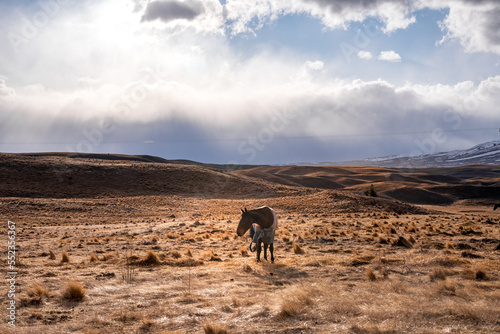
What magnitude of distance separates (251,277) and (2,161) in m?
77.2

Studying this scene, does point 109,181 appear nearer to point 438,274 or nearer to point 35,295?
point 35,295

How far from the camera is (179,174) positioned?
7525 centimetres

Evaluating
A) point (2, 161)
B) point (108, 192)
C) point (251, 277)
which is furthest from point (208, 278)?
point (2, 161)

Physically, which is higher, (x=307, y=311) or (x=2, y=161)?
(x=2, y=161)

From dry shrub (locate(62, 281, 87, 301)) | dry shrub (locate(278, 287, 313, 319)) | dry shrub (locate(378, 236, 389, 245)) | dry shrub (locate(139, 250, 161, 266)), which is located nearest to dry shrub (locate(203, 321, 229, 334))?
dry shrub (locate(278, 287, 313, 319))

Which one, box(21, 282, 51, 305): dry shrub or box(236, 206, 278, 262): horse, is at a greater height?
box(236, 206, 278, 262): horse

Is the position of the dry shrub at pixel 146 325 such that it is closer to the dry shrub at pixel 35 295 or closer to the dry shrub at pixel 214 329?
the dry shrub at pixel 214 329

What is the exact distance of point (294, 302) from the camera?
7.16m

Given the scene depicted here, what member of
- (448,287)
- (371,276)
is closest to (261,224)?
(371,276)

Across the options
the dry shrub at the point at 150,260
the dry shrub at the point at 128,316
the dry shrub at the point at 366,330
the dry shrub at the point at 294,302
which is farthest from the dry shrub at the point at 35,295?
the dry shrub at the point at 366,330

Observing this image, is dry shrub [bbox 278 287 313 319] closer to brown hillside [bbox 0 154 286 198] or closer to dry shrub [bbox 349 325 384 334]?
dry shrub [bbox 349 325 384 334]

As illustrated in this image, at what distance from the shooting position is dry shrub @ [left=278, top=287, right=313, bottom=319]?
667 cm

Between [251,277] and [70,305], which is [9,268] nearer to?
[70,305]

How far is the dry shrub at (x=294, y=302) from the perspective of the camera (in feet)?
21.9
